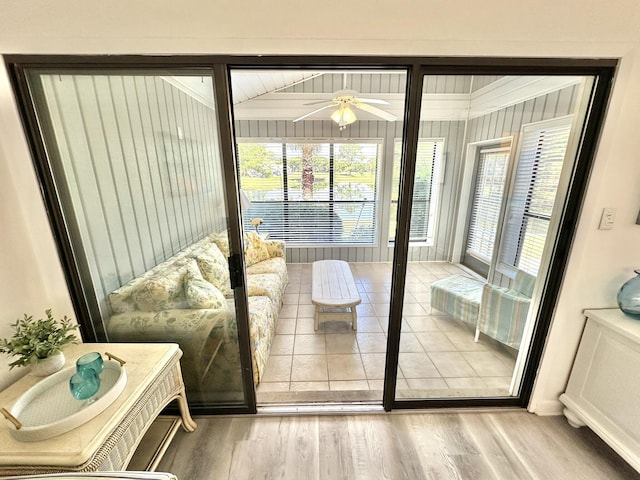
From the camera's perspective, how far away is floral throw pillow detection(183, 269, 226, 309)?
1594 mm

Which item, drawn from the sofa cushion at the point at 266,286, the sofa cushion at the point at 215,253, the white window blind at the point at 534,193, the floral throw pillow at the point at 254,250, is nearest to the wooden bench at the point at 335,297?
the sofa cushion at the point at 266,286

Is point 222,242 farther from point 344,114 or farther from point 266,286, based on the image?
point 344,114

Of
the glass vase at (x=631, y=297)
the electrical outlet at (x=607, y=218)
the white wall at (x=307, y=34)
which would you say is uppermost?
the white wall at (x=307, y=34)

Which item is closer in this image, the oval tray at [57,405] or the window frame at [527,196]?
the oval tray at [57,405]

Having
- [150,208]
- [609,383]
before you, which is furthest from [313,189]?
[609,383]

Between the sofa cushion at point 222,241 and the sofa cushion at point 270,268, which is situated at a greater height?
the sofa cushion at point 222,241

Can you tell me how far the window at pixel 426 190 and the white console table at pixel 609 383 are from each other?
99 cm

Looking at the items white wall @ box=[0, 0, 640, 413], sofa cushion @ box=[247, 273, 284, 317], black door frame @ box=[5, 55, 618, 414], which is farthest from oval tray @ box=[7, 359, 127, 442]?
sofa cushion @ box=[247, 273, 284, 317]

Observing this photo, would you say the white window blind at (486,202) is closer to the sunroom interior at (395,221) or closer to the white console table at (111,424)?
the sunroom interior at (395,221)

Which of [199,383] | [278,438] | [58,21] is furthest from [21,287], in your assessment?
[278,438]

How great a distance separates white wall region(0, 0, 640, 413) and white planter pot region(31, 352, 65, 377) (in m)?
0.16

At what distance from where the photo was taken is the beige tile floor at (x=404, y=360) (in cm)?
187

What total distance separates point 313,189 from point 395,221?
8.39 ft

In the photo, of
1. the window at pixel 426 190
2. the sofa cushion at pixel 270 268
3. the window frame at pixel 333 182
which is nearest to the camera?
the window at pixel 426 190
